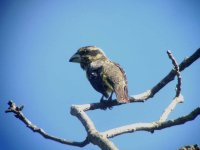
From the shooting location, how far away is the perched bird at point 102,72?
618 cm

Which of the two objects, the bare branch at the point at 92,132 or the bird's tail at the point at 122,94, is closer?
the bare branch at the point at 92,132

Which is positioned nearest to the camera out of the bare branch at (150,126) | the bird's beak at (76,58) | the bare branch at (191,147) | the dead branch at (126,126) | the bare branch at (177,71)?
the bare branch at (191,147)

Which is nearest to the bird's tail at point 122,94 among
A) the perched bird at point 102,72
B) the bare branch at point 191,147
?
the perched bird at point 102,72

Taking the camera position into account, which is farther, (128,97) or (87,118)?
(128,97)

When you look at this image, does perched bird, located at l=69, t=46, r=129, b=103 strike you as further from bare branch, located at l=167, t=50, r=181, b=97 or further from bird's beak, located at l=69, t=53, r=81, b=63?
bare branch, located at l=167, t=50, r=181, b=97

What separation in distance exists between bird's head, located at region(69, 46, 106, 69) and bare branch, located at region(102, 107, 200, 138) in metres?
3.44

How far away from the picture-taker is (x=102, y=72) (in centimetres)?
656

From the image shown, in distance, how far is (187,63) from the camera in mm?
4332

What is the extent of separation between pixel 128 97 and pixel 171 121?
1.41m

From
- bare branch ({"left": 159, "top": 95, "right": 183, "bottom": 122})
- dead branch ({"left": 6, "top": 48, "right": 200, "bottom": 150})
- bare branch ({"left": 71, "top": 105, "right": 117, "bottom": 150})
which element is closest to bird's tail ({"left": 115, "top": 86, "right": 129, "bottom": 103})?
dead branch ({"left": 6, "top": 48, "right": 200, "bottom": 150})

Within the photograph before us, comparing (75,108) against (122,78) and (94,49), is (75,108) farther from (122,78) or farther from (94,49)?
(94,49)

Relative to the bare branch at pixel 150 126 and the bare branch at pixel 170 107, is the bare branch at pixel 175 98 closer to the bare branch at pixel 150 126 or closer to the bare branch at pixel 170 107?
the bare branch at pixel 170 107

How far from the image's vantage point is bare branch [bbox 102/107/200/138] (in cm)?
358

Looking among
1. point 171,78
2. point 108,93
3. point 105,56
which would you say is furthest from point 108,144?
point 105,56
